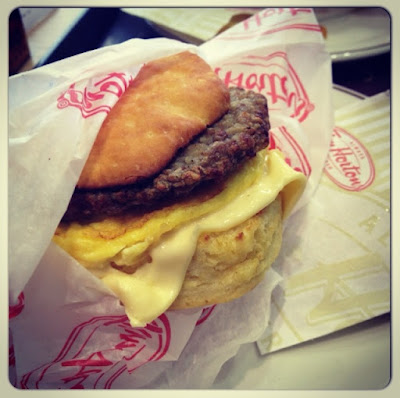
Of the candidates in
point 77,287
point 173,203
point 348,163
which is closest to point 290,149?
point 348,163

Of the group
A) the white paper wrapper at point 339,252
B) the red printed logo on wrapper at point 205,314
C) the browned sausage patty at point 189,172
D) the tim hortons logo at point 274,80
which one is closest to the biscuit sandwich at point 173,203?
the browned sausage patty at point 189,172

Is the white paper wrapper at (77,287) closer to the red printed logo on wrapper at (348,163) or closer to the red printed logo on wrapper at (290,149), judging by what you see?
the red printed logo on wrapper at (290,149)

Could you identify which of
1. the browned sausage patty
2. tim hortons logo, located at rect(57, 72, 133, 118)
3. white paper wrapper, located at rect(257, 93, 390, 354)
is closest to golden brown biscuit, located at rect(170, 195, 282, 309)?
the browned sausage patty

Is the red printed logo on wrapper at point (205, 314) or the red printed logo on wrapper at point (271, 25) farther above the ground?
the red printed logo on wrapper at point (271, 25)

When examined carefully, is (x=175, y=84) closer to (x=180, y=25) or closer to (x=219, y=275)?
(x=219, y=275)

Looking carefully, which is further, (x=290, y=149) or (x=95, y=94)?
(x=290, y=149)

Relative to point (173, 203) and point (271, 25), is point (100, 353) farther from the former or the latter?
point (271, 25)
